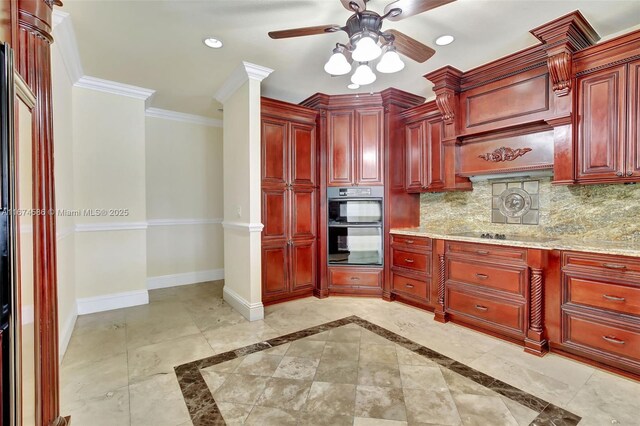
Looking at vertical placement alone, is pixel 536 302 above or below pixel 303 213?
below

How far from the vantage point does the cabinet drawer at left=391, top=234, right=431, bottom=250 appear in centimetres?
332

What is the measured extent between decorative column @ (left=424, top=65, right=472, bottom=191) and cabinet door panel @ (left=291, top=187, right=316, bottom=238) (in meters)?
1.66

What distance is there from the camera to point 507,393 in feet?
6.23

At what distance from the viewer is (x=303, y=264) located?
12.7 ft

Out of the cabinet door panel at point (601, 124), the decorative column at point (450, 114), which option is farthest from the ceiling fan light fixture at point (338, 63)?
the cabinet door panel at point (601, 124)

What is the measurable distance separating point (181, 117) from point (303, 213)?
8.43 ft

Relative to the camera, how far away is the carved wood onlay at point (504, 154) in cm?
286

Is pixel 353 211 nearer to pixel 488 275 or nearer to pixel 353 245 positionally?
pixel 353 245

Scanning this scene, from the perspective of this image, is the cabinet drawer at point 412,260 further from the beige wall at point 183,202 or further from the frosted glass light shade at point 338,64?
the beige wall at point 183,202

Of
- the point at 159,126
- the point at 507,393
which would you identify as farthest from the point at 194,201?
the point at 507,393

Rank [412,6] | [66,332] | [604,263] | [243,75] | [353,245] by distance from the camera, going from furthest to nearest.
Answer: [353,245] → [243,75] → [66,332] → [604,263] → [412,6]

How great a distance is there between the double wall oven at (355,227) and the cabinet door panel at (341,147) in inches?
6.2

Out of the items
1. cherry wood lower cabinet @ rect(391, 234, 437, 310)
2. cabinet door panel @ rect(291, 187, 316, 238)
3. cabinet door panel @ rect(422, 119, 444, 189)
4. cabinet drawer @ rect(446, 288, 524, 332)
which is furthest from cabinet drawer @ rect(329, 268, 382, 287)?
cabinet door panel @ rect(422, 119, 444, 189)

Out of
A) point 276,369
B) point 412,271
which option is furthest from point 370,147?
point 276,369
